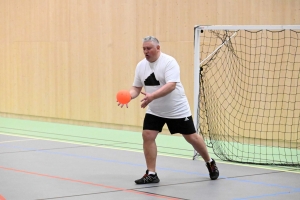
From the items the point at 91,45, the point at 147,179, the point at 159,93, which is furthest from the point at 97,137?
the point at 159,93

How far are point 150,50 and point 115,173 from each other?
1.83m

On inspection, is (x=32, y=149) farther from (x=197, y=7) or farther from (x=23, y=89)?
(x=23, y=89)

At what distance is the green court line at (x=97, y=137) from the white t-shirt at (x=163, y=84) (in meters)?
1.86

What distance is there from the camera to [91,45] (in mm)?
14289

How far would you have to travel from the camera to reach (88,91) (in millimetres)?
14492

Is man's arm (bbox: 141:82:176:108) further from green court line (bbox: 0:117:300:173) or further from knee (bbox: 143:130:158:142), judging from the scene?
green court line (bbox: 0:117:300:173)

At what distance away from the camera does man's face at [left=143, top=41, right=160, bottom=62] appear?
24.7 feet

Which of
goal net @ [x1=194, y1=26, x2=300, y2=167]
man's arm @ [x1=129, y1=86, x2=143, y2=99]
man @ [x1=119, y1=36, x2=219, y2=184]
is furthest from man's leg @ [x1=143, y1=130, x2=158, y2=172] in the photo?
goal net @ [x1=194, y1=26, x2=300, y2=167]

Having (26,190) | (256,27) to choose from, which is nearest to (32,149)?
(26,190)

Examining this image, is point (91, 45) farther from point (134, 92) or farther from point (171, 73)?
point (171, 73)

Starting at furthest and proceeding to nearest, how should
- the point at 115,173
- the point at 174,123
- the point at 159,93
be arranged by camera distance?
the point at 115,173 → the point at 174,123 → the point at 159,93

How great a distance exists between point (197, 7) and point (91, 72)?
341 centimetres

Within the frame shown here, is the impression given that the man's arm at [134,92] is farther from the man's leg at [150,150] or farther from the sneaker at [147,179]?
the sneaker at [147,179]

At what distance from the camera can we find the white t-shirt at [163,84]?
7.59 metres
